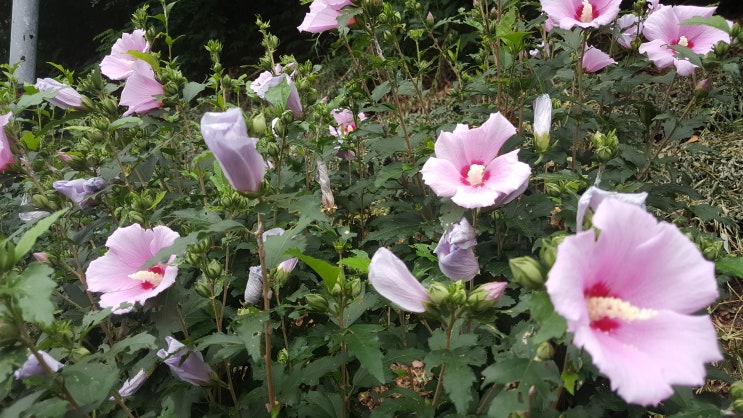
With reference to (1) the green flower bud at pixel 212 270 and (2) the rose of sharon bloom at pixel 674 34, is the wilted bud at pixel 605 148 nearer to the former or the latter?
(2) the rose of sharon bloom at pixel 674 34

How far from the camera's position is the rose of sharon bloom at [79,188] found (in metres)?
1.75

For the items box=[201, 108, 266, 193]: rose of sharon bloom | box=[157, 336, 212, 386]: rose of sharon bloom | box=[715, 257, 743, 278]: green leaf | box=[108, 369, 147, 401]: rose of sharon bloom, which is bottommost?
box=[108, 369, 147, 401]: rose of sharon bloom

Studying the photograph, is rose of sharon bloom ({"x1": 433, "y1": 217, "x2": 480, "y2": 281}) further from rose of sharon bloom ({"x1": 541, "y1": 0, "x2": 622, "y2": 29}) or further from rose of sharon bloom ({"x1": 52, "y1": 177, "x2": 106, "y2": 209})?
rose of sharon bloom ({"x1": 52, "y1": 177, "x2": 106, "y2": 209})

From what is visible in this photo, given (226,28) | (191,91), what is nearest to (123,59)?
(191,91)

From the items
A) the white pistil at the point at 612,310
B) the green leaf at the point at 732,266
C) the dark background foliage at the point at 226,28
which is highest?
the white pistil at the point at 612,310

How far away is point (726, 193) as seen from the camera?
3.35 metres

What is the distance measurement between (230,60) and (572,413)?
25.4 feet

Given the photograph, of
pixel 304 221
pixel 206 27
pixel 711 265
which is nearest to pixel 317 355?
pixel 304 221

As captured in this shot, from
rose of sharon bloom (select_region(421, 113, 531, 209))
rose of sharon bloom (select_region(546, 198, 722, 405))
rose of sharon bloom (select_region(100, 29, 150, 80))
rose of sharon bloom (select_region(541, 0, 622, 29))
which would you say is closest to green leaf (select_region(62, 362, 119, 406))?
rose of sharon bloom (select_region(421, 113, 531, 209))

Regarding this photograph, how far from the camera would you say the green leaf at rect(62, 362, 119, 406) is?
1.15m

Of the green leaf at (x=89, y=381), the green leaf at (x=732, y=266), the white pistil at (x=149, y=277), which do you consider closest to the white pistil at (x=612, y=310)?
the green leaf at (x=732, y=266)

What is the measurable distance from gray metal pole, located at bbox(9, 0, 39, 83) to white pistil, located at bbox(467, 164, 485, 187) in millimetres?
2923

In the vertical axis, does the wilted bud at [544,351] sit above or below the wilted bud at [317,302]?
above

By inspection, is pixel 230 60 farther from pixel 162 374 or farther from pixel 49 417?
pixel 49 417
